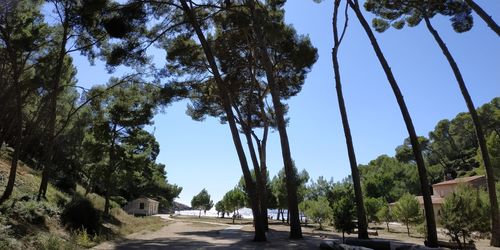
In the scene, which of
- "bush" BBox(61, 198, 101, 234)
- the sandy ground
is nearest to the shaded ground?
the sandy ground

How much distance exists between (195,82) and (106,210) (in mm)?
11271

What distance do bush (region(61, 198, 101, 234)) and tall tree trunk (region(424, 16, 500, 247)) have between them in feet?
51.6

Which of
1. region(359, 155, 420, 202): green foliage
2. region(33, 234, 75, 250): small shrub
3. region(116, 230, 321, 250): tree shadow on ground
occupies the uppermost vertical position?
region(359, 155, 420, 202): green foliage

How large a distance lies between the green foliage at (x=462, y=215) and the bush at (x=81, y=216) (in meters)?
13.9

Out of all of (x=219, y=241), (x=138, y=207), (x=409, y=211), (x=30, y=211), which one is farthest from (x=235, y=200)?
(x=30, y=211)

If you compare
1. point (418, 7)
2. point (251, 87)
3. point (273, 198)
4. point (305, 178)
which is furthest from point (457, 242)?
point (305, 178)

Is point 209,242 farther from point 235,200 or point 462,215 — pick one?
point 235,200

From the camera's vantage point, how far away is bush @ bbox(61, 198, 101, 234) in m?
16.4

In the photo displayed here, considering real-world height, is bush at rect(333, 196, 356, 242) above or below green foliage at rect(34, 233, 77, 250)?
above

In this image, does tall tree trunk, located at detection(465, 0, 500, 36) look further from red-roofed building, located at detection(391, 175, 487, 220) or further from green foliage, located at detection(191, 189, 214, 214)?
green foliage, located at detection(191, 189, 214, 214)

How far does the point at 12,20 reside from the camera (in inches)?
660

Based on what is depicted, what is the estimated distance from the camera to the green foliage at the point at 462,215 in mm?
15305

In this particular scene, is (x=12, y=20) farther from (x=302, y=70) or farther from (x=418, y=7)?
(x=418, y=7)

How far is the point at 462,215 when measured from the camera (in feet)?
50.3
